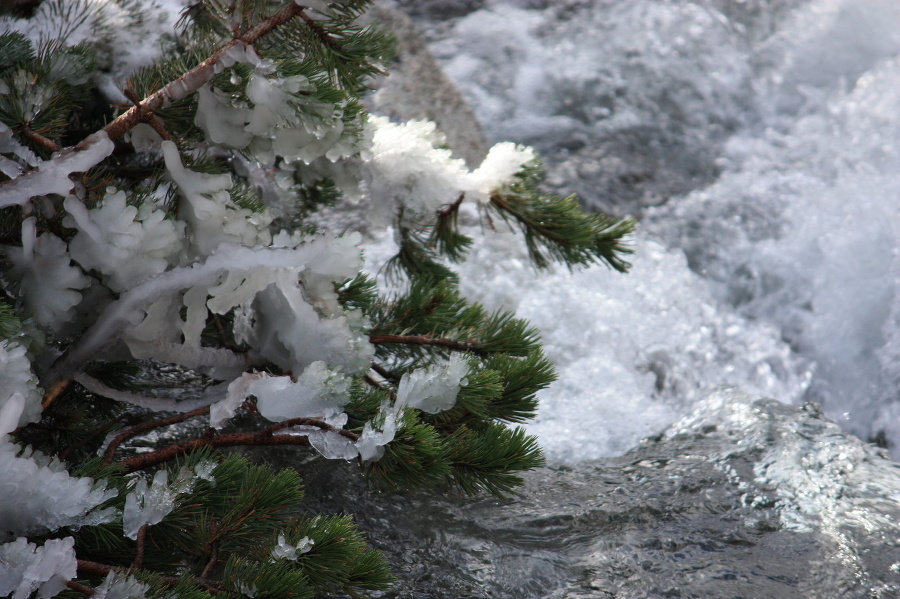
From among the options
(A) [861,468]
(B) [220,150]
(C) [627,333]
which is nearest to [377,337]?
(B) [220,150]

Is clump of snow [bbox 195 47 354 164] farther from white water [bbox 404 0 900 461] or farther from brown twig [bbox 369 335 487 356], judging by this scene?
white water [bbox 404 0 900 461]

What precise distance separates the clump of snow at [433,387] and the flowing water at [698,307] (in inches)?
7.3

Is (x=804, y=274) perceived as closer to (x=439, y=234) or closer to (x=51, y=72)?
(x=439, y=234)

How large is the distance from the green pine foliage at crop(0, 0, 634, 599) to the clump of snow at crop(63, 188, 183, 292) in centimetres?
2

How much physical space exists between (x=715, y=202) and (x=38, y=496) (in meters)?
1.79

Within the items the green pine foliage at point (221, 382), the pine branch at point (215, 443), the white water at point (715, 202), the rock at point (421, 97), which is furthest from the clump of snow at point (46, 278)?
the rock at point (421, 97)

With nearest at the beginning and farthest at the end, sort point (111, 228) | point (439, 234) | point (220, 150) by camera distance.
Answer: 1. point (111, 228)
2. point (220, 150)
3. point (439, 234)

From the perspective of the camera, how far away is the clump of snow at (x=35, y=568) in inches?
14.7

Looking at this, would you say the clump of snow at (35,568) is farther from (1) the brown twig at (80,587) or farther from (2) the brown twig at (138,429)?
(2) the brown twig at (138,429)

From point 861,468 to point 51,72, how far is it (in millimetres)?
853

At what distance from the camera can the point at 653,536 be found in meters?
0.69

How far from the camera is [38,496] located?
0.41m

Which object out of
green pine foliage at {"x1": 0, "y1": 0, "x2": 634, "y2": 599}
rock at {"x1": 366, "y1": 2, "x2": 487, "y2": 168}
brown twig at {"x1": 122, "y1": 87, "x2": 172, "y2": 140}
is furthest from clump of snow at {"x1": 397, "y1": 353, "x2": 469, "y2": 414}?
rock at {"x1": 366, "y1": 2, "x2": 487, "y2": 168}

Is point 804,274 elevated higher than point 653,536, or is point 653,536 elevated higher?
point 653,536
